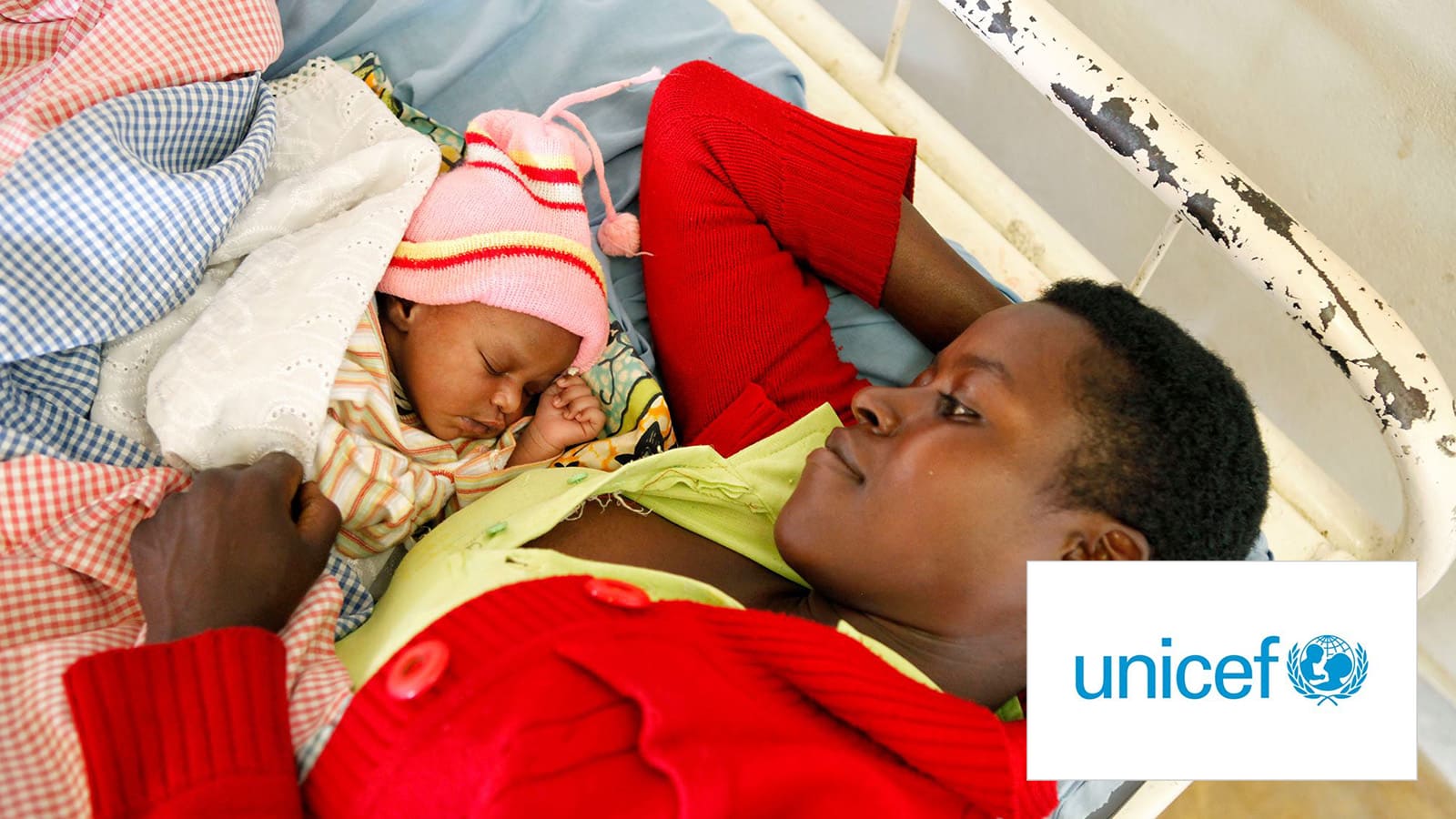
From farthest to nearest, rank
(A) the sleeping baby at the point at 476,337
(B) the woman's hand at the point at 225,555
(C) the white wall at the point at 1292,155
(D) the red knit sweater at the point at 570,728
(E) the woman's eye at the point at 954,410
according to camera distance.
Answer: (C) the white wall at the point at 1292,155 → (A) the sleeping baby at the point at 476,337 → (E) the woman's eye at the point at 954,410 → (B) the woman's hand at the point at 225,555 → (D) the red knit sweater at the point at 570,728

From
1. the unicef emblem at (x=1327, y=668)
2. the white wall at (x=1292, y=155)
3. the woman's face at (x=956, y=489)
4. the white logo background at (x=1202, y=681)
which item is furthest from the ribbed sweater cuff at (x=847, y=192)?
the unicef emblem at (x=1327, y=668)

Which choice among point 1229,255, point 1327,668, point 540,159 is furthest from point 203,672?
point 1229,255

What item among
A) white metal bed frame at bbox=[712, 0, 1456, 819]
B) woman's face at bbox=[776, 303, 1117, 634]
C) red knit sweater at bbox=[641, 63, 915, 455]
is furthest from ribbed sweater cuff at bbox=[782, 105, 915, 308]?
woman's face at bbox=[776, 303, 1117, 634]

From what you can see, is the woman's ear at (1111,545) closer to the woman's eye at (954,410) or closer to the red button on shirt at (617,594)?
the woman's eye at (954,410)

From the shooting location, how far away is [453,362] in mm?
1222

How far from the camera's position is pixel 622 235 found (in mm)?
1386

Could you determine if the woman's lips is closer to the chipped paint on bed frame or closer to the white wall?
the chipped paint on bed frame

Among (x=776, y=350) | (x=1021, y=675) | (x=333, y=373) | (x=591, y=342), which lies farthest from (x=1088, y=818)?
(x=333, y=373)

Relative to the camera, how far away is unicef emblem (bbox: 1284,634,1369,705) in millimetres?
951

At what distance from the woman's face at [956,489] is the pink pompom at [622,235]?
464 mm

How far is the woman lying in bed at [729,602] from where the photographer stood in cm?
81

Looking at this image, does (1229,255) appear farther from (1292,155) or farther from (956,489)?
(1292,155)

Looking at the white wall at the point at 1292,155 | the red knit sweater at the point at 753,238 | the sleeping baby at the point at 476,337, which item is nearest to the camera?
the sleeping baby at the point at 476,337

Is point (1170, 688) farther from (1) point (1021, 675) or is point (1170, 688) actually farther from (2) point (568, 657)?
(2) point (568, 657)
